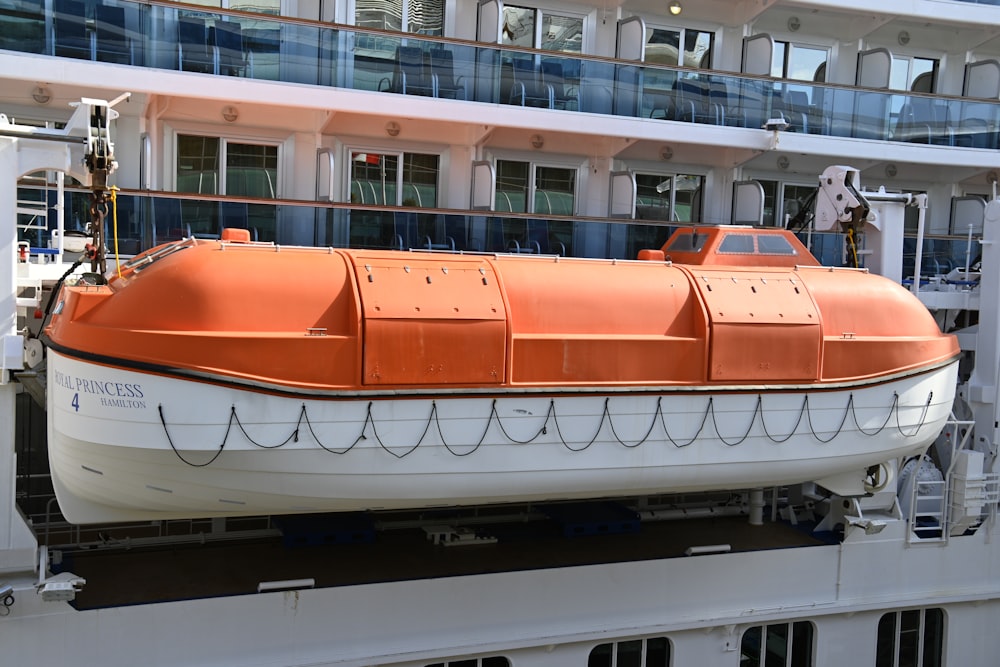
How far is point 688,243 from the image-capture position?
22.2 ft

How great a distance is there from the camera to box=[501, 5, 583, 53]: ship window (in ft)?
30.4

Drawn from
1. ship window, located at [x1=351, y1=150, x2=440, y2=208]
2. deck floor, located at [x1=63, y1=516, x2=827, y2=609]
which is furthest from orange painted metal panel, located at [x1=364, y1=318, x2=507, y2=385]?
ship window, located at [x1=351, y1=150, x2=440, y2=208]

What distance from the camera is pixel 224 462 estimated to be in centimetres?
494

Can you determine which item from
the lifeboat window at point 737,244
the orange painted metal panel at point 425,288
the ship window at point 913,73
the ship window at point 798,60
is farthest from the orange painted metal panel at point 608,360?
the ship window at point 913,73

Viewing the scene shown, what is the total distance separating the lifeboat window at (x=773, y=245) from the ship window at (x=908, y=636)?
3098 millimetres

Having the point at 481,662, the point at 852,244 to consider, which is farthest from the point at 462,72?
the point at 481,662

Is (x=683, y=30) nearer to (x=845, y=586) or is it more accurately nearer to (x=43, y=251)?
(x=845, y=586)

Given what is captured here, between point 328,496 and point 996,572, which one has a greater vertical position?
point 328,496

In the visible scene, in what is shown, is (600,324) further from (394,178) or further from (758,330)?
(394,178)

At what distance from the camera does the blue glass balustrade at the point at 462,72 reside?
22.7 feet

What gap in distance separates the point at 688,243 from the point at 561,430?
79.5 inches

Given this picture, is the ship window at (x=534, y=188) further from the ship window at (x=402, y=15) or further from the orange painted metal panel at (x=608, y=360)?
the orange painted metal panel at (x=608, y=360)

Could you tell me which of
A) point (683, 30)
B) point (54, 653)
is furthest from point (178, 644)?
point (683, 30)

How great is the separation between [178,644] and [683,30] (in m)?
7.54
